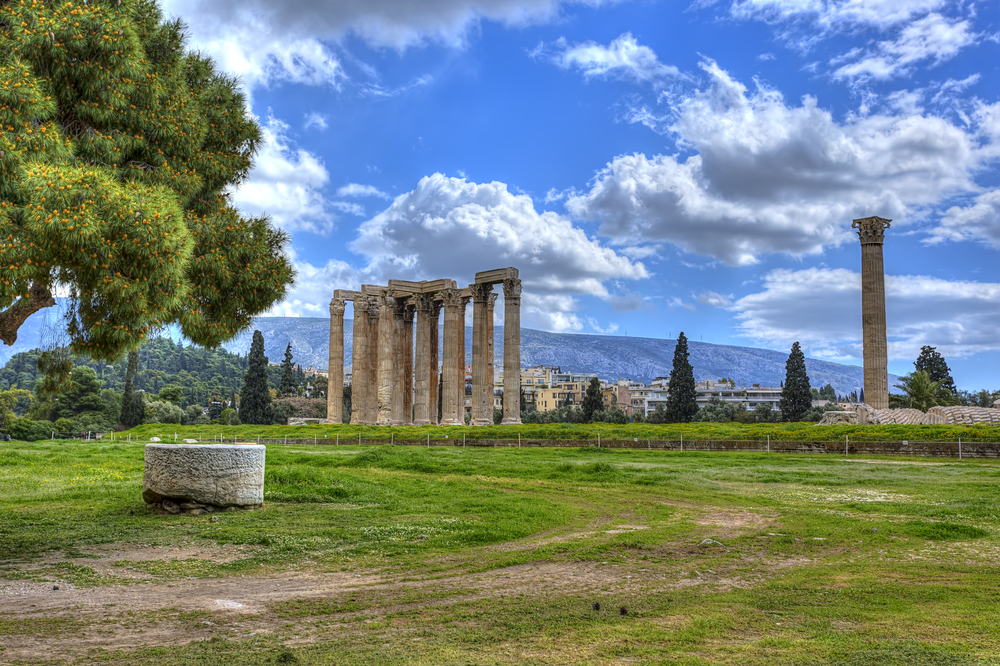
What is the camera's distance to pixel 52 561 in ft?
32.1

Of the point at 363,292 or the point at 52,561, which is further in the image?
the point at 363,292

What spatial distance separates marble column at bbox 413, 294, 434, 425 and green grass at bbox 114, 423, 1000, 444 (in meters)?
7.55

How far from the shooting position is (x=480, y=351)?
5559 cm

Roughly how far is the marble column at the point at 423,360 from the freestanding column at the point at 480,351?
4.51 metres

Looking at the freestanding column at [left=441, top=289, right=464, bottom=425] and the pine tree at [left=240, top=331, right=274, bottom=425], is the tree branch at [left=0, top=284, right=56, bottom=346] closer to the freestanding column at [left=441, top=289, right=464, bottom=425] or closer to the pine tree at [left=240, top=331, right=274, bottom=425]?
the freestanding column at [left=441, top=289, right=464, bottom=425]

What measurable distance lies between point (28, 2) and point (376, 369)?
51856 millimetres

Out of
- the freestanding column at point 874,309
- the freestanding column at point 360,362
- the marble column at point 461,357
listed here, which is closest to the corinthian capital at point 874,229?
the freestanding column at point 874,309

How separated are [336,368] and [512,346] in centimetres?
1684

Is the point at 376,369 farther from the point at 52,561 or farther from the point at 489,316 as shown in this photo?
the point at 52,561

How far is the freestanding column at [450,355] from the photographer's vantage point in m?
56.0

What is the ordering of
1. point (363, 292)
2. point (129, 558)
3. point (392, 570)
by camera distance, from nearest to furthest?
point (392, 570) < point (129, 558) < point (363, 292)

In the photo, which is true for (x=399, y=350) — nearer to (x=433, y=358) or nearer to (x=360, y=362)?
(x=360, y=362)

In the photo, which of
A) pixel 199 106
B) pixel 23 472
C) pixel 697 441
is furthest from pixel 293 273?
pixel 697 441

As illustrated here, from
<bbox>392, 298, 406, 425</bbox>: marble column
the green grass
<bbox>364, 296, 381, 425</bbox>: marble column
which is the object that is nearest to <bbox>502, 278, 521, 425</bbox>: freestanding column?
the green grass
